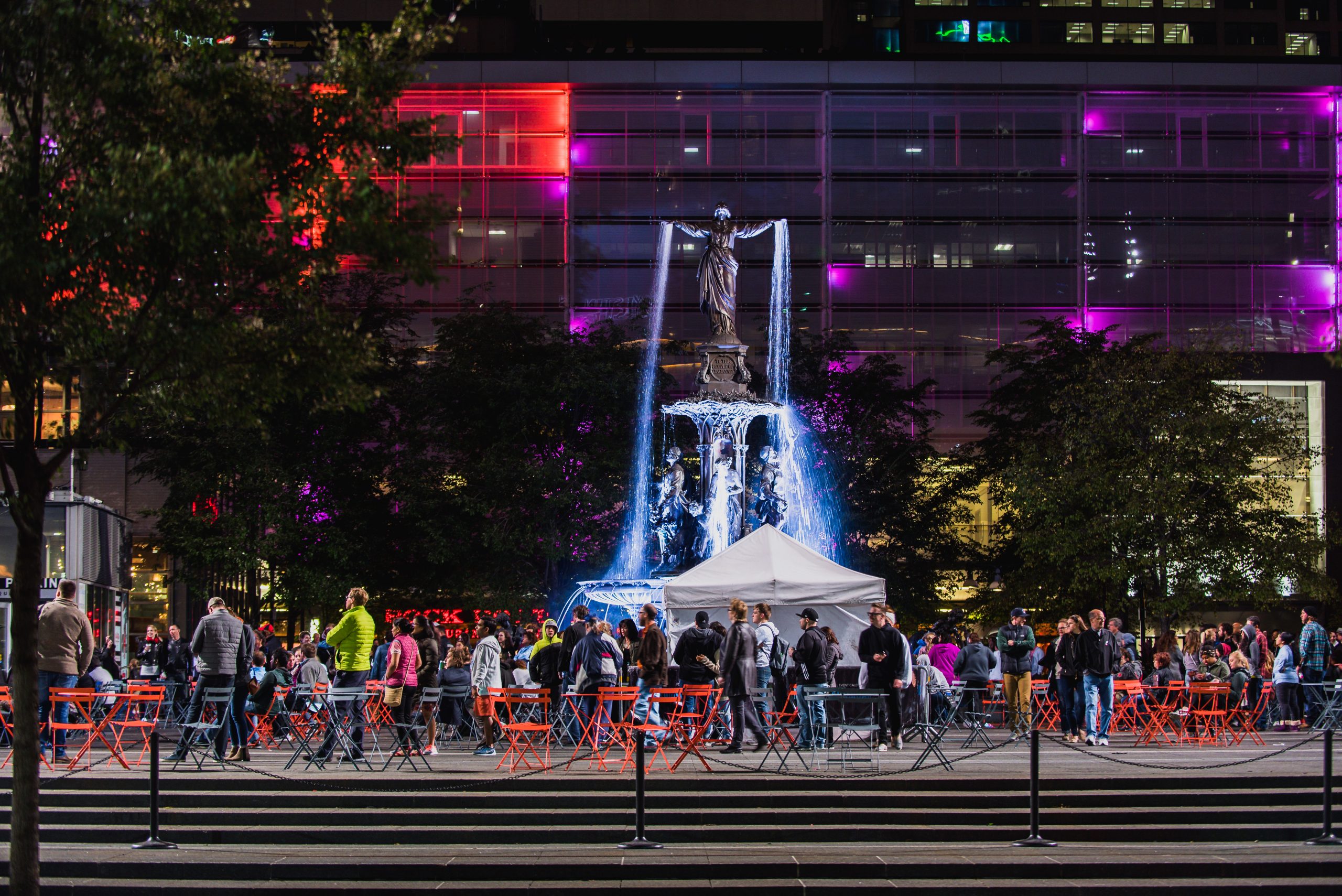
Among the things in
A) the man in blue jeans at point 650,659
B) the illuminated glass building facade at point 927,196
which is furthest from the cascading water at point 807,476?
the man in blue jeans at point 650,659

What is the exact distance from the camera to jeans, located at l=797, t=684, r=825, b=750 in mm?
17391

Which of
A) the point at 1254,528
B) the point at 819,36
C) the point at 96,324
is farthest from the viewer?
the point at 819,36

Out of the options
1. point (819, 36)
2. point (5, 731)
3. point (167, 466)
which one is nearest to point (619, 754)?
point (5, 731)

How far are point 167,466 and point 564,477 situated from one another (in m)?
10.7

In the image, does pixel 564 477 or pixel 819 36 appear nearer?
pixel 564 477

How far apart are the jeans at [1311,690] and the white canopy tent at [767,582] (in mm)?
6952

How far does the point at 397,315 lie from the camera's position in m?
44.4

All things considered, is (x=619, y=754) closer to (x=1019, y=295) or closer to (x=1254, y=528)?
(x=1254, y=528)

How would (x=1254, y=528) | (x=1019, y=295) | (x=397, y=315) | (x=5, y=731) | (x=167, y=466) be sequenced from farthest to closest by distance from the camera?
(x=1019, y=295) < (x=397, y=315) < (x=167, y=466) < (x=1254, y=528) < (x=5, y=731)

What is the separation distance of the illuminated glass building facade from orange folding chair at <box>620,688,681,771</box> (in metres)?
38.5

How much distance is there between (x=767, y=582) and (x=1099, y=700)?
4822mm

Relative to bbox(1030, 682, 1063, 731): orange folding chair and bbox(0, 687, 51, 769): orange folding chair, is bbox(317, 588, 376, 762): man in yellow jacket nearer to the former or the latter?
bbox(0, 687, 51, 769): orange folding chair

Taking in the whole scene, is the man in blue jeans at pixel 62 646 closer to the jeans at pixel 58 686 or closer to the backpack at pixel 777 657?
the jeans at pixel 58 686

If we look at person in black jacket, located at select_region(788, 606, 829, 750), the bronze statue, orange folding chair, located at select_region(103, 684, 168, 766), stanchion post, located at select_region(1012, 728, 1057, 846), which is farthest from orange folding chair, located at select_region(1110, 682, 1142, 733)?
orange folding chair, located at select_region(103, 684, 168, 766)
